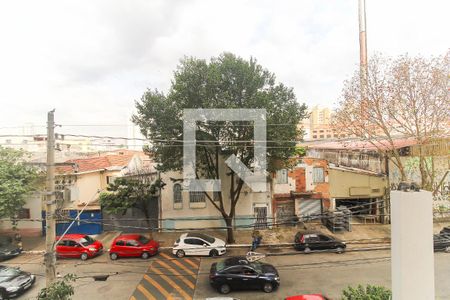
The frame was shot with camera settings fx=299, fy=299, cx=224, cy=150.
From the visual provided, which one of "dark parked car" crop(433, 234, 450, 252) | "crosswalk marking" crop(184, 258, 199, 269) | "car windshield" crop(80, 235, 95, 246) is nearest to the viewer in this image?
"crosswalk marking" crop(184, 258, 199, 269)

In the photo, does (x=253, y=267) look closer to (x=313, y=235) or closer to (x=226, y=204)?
(x=313, y=235)

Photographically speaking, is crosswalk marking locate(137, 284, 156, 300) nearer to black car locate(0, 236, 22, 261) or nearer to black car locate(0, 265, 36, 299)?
→ black car locate(0, 265, 36, 299)

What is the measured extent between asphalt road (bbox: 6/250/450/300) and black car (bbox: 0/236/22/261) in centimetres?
31

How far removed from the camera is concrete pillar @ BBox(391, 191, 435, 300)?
4.03 m

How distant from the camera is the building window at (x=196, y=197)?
19562 mm

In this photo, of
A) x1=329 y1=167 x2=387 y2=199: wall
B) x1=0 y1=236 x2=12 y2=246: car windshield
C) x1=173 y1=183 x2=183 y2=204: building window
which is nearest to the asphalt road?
x1=0 y1=236 x2=12 y2=246: car windshield

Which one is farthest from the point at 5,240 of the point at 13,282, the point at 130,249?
the point at 130,249

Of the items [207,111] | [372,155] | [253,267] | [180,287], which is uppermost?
[207,111]

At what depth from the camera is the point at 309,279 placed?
42.6ft

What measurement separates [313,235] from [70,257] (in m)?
13.1

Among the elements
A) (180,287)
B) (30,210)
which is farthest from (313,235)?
(30,210)

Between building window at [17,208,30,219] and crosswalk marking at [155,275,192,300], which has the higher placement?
building window at [17,208,30,219]

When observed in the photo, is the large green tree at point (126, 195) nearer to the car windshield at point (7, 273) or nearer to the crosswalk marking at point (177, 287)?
the crosswalk marking at point (177, 287)

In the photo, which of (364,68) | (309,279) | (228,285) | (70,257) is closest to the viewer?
(228,285)
